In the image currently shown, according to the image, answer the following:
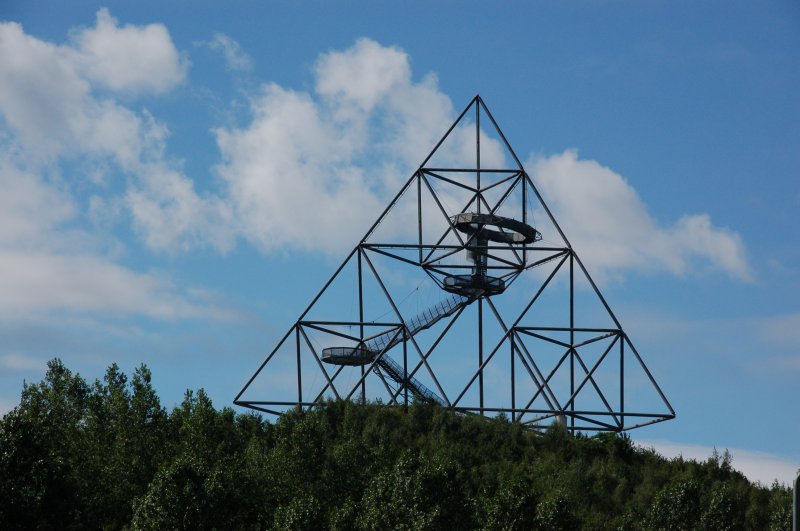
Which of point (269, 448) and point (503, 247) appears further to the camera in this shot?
point (503, 247)

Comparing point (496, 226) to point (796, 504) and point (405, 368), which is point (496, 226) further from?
point (796, 504)

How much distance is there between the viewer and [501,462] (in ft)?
189

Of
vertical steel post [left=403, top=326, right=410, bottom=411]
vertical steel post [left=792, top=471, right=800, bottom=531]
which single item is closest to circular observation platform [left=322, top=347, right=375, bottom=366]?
vertical steel post [left=403, top=326, right=410, bottom=411]

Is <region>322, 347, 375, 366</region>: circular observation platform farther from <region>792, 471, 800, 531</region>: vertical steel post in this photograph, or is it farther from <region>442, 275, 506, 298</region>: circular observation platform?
<region>792, 471, 800, 531</region>: vertical steel post

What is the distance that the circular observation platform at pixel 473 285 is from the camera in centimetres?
6128

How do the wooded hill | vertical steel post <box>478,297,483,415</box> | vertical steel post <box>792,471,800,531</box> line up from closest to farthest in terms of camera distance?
1. vertical steel post <box>792,471,800,531</box>
2. the wooded hill
3. vertical steel post <box>478,297,483,415</box>

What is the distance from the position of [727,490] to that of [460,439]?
10704mm

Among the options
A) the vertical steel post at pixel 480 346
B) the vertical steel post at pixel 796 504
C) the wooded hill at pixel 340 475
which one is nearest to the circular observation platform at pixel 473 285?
the vertical steel post at pixel 480 346

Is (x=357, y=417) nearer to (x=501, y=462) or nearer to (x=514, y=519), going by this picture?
(x=501, y=462)

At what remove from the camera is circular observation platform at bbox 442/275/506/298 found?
61281 millimetres

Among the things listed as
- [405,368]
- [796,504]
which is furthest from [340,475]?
[796,504]

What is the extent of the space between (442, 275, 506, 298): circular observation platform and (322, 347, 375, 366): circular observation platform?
433 cm

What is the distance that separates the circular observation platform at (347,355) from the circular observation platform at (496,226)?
668 cm

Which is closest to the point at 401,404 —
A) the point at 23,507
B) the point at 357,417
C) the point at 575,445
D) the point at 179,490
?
the point at 357,417
